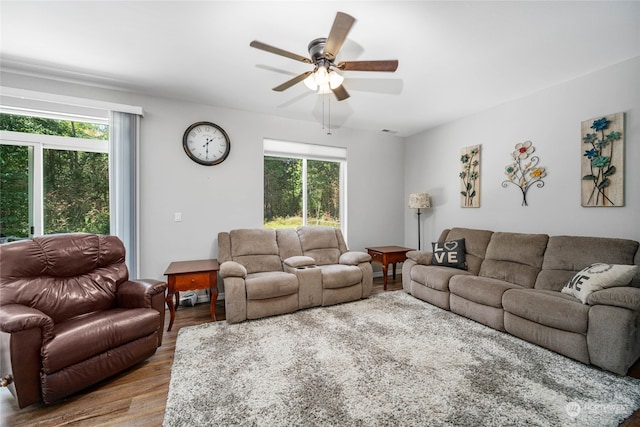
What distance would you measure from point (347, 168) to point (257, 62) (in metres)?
2.50

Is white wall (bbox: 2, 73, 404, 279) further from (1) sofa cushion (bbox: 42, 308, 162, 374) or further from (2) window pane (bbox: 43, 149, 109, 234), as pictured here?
(1) sofa cushion (bbox: 42, 308, 162, 374)

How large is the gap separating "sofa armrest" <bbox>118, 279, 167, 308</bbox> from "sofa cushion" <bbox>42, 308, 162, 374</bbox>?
7 centimetres

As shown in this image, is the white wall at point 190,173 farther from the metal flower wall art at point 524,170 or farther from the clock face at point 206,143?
the metal flower wall art at point 524,170

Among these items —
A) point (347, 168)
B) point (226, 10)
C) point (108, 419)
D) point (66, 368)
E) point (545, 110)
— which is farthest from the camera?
point (347, 168)

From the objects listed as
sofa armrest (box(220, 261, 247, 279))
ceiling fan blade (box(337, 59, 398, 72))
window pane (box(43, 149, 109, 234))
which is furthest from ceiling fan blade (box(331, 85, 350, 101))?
window pane (box(43, 149, 109, 234))

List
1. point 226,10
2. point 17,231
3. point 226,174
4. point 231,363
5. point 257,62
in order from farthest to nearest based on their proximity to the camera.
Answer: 1. point 226,174
2. point 17,231
3. point 257,62
4. point 231,363
5. point 226,10

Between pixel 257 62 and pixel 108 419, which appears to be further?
pixel 257 62

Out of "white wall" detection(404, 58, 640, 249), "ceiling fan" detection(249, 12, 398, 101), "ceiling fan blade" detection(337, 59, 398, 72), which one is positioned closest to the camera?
"ceiling fan" detection(249, 12, 398, 101)

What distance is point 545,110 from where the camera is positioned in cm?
322

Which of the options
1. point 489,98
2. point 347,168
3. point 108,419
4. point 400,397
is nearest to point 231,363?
point 108,419

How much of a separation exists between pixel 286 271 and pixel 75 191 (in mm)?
2662

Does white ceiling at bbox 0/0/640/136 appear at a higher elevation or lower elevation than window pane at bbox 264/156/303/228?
higher

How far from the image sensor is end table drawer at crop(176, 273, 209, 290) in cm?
284

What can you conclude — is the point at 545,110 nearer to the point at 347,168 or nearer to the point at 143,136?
the point at 347,168
